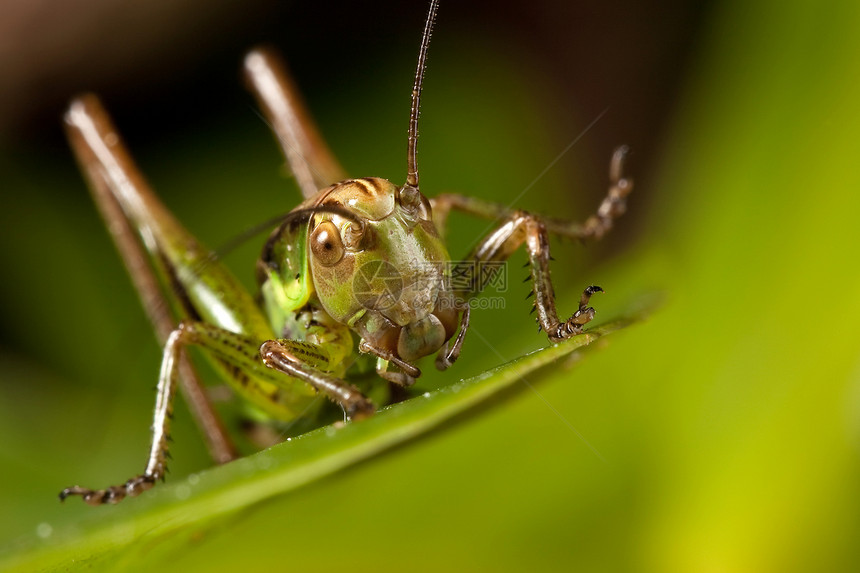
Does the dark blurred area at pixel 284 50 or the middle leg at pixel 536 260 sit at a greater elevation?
the dark blurred area at pixel 284 50

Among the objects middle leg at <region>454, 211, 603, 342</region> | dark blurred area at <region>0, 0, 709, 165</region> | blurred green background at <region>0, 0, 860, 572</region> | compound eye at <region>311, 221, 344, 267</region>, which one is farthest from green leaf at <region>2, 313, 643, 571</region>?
dark blurred area at <region>0, 0, 709, 165</region>

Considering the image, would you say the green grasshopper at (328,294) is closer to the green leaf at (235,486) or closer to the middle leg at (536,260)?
the middle leg at (536,260)

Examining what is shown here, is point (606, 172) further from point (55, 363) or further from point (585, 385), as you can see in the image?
point (55, 363)

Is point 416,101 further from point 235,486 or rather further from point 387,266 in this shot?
point 235,486


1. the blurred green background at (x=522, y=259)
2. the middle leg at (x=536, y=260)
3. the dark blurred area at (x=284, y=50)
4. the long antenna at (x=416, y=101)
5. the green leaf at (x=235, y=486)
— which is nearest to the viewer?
the green leaf at (x=235, y=486)

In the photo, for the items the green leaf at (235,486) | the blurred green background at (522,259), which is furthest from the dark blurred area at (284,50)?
the green leaf at (235,486)

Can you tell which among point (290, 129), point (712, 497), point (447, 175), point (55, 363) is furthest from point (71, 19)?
point (712, 497)

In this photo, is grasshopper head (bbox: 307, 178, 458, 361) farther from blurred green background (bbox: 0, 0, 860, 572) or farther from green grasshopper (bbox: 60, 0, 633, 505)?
blurred green background (bbox: 0, 0, 860, 572)
